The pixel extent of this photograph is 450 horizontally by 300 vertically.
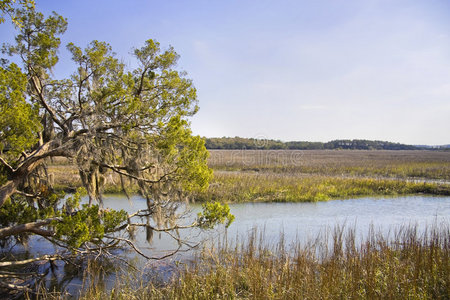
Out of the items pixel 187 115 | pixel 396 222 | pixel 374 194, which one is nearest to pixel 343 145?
pixel 374 194

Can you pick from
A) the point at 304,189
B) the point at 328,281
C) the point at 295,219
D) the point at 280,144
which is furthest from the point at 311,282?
the point at 280,144

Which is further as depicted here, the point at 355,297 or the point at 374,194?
the point at 374,194

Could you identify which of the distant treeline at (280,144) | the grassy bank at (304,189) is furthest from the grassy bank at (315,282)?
the distant treeline at (280,144)

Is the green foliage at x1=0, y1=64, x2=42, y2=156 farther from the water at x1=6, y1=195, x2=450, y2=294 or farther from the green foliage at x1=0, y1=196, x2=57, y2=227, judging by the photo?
the water at x1=6, y1=195, x2=450, y2=294

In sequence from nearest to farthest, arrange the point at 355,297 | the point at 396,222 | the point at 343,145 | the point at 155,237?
the point at 355,297 < the point at 155,237 < the point at 396,222 < the point at 343,145

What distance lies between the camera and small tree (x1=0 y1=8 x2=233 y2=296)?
6.64 metres

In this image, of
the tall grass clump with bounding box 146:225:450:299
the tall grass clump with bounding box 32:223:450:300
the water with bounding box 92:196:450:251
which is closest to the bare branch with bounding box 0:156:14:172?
the tall grass clump with bounding box 32:223:450:300

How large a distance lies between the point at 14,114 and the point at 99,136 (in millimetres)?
1859

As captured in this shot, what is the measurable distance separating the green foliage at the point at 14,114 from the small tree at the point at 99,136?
219 millimetres

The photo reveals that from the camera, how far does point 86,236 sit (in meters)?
5.58

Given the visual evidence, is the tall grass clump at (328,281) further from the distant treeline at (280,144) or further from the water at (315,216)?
the distant treeline at (280,144)

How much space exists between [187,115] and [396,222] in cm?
1029

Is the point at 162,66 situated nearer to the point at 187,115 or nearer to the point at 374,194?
the point at 187,115

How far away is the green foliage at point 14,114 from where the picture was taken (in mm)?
5590
